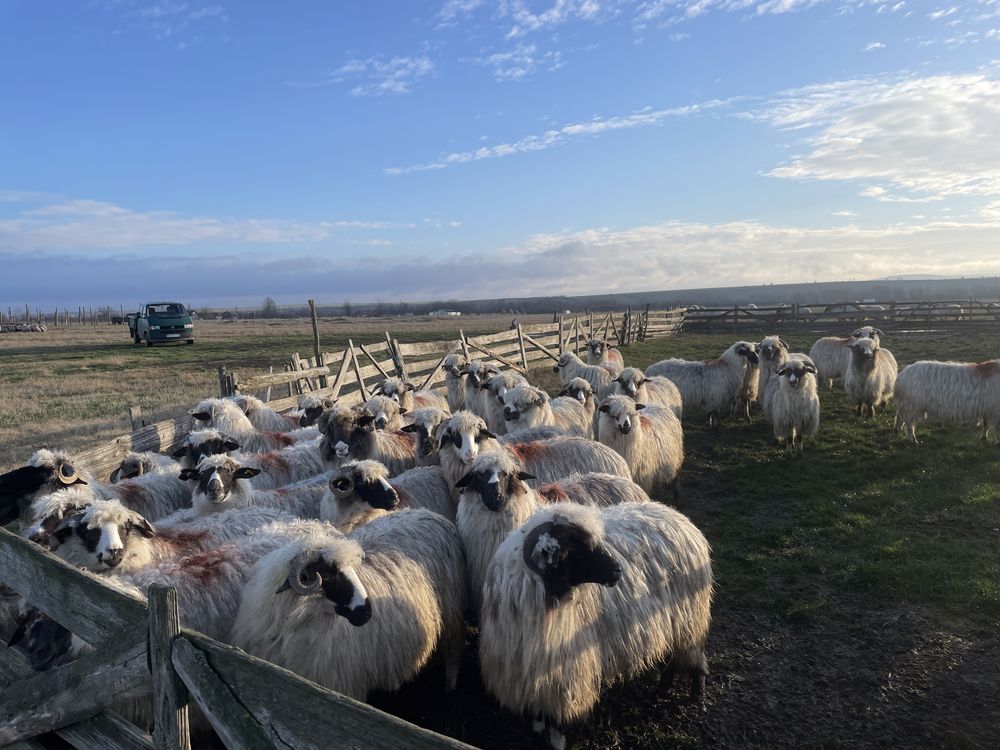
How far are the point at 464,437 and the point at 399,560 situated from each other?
224 cm

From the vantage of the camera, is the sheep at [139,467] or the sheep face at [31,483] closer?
the sheep face at [31,483]

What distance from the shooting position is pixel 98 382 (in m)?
22.5

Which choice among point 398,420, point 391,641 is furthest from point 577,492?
point 398,420

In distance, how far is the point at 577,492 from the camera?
6.22 metres

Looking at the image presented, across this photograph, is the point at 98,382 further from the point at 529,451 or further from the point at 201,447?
the point at 529,451

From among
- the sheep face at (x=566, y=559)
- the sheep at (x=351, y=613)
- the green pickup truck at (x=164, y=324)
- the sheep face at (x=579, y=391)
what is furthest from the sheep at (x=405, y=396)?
the green pickup truck at (x=164, y=324)

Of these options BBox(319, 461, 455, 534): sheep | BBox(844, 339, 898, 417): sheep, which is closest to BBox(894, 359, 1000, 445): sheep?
BBox(844, 339, 898, 417): sheep

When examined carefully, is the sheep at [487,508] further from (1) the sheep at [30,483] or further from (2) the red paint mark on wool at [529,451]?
(1) the sheep at [30,483]

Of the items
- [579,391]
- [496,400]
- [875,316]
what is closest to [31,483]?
[496,400]

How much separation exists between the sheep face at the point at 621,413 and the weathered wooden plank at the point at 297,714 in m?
7.15

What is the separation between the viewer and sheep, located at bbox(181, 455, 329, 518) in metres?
6.08

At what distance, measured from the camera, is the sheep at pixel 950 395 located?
37.9 feet

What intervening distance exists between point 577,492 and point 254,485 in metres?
3.95

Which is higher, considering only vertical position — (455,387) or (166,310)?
(166,310)
